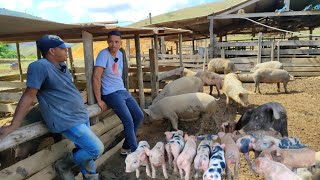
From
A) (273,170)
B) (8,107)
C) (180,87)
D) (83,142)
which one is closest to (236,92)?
(180,87)

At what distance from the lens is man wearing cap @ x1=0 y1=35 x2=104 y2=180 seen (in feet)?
11.6

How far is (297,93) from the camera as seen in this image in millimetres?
11812

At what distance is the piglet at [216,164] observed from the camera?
309 centimetres

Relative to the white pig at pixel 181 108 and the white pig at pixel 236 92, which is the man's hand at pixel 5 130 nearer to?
the white pig at pixel 181 108

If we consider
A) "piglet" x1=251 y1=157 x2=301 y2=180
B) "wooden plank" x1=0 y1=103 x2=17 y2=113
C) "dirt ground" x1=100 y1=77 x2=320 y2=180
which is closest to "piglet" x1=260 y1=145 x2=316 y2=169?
"piglet" x1=251 y1=157 x2=301 y2=180

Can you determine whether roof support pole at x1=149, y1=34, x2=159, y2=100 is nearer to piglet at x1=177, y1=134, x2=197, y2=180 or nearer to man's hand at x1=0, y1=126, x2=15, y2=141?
piglet at x1=177, y1=134, x2=197, y2=180

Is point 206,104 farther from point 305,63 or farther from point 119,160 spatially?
point 305,63

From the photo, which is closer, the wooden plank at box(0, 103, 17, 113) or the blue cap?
the blue cap

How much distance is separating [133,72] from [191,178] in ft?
18.1

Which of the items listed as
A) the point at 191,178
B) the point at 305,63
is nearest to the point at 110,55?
the point at 191,178

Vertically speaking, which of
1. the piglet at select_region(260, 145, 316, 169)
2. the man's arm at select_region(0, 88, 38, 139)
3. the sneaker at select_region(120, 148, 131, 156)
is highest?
the man's arm at select_region(0, 88, 38, 139)

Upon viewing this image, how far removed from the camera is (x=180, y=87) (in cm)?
905

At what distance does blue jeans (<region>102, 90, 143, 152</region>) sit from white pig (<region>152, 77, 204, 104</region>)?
2861 mm

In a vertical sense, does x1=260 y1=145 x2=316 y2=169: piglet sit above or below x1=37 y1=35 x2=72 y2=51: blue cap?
below
